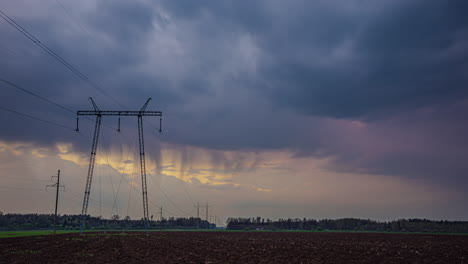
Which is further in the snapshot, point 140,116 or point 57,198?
point 57,198

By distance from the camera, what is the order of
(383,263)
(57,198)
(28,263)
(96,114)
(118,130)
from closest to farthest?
(28,263) → (383,263) → (118,130) → (96,114) → (57,198)

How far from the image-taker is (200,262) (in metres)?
34.6

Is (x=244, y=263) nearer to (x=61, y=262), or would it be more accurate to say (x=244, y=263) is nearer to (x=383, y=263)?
(x=383, y=263)

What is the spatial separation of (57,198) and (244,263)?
88.5 metres

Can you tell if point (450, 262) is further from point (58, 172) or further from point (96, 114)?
point (58, 172)

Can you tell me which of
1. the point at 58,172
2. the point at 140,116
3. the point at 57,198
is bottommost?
the point at 57,198

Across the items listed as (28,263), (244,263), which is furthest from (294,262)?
(28,263)

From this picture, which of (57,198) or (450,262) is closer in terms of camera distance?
(450,262)

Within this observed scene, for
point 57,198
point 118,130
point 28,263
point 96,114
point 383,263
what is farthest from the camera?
point 57,198

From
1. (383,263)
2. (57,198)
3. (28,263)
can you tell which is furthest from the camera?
(57,198)

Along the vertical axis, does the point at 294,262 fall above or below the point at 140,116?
below

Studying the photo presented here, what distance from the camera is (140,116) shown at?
73062 mm

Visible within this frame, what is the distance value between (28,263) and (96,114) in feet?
143

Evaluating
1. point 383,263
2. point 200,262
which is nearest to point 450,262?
point 383,263
